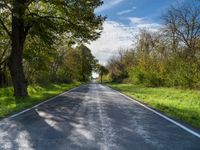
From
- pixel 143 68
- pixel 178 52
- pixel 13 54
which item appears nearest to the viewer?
pixel 13 54

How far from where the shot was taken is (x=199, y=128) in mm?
9086

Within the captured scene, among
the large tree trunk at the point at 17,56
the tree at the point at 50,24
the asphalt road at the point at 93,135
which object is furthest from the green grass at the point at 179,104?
the large tree trunk at the point at 17,56

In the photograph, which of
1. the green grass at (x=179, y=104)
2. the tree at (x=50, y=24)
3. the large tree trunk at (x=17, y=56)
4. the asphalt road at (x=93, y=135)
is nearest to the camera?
the asphalt road at (x=93, y=135)

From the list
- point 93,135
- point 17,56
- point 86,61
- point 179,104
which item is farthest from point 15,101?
point 86,61

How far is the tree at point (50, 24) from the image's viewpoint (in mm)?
19453

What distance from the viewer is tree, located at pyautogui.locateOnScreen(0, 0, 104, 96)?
19.5 m

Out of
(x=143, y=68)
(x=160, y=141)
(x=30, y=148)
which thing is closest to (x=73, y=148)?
(x=30, y=148)

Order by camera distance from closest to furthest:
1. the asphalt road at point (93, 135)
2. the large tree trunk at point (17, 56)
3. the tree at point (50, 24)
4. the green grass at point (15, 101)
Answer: the asphalt road at point (93, 135) → the green grass at point (15, 101) → the tree at point (50, 24) → the large tree trunk at point (17, 56)

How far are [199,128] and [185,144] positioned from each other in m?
2.69

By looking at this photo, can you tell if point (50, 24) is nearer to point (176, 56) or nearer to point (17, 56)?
point (17, 56)

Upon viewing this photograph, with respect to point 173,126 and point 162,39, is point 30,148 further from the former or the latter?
point 162,39

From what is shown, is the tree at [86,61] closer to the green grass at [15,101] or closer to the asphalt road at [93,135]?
the green grass at [15,101]

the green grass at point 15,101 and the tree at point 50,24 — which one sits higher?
the tree at point 50,24

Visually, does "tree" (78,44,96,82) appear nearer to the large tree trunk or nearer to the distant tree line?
the distant tree line
